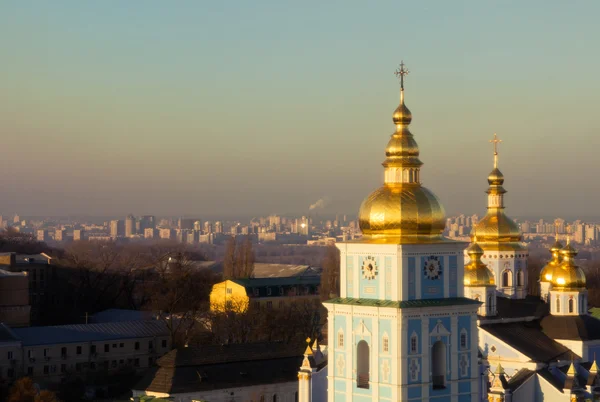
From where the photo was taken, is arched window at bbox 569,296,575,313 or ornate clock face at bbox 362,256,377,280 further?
arched window at bbox 569,296,575,313

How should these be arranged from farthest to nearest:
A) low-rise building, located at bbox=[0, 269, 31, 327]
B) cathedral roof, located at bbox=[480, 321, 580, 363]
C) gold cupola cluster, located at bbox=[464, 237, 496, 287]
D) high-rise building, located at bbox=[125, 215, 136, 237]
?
high-rise building, located at bbox=[125, 215, 136, 237] < low-rise building, located at bbox=[0, 269, 31, 327] < gold cupola cluster, located at bbox=[464, 237, 496, 287] < cathedral roof, located at bbox=[480, 321, 580, 363]

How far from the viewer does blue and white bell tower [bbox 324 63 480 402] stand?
19391mm

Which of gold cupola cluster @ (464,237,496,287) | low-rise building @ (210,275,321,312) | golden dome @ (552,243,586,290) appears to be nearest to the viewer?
gold cupola cluster @ (464,237,496,287)

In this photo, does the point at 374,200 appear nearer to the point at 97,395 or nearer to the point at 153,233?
the point at 97,395

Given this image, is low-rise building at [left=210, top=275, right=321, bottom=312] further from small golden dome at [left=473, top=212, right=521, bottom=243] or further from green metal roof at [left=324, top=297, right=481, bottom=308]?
green metal roof at [left=324, top=297, right=481, bottom=308]

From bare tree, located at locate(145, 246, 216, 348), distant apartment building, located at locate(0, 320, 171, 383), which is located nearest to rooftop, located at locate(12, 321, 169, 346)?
distant apartment building, located at locate(0, 320, 171, 383)

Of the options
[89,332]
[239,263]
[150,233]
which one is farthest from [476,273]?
[150,233]

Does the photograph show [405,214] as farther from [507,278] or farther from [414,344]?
[507,278]

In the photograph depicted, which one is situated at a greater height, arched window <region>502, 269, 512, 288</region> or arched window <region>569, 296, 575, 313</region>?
arched window <region>502, 269, 512, 288</region>

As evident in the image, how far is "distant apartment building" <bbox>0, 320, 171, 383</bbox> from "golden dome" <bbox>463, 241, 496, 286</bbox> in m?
15.1

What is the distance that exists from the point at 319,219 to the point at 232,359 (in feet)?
368

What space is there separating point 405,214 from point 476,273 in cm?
1143

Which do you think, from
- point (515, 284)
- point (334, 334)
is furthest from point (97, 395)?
point (334, 334)

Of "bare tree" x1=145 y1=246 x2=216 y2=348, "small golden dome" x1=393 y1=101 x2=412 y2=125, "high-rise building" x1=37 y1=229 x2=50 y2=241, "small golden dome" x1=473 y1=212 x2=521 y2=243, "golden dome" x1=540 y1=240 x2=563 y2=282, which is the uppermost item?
"small golden dome" x1=393 y1=101 x2=412 y2=125
